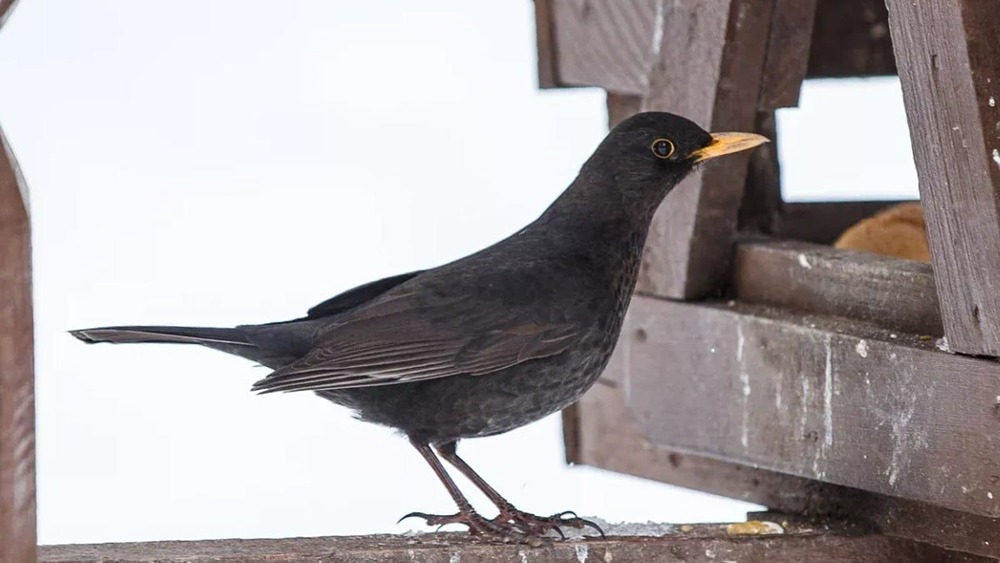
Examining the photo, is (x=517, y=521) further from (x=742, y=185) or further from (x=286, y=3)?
(x=286, y=3)

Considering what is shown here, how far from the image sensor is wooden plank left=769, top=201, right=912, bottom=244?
4771 millimetres

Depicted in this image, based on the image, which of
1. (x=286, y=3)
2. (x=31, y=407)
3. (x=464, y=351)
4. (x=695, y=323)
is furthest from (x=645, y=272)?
(x=286, y=3)

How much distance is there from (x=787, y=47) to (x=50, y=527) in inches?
134

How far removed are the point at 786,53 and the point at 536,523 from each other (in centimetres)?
143

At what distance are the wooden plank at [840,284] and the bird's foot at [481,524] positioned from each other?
100 centimetres

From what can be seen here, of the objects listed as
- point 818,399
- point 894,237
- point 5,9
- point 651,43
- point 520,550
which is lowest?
point 520,550

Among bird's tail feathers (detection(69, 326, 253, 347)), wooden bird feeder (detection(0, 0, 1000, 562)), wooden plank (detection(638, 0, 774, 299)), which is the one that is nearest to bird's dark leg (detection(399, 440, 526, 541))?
wooden bird feeder (detection(0, 0, 1000, 562))

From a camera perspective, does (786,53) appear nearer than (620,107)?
Yes

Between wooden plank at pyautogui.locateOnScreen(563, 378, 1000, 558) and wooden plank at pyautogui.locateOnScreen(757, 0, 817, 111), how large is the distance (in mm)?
1026

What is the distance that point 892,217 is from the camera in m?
4.42

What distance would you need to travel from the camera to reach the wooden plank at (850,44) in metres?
5.05

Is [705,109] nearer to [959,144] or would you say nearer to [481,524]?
[959,144]

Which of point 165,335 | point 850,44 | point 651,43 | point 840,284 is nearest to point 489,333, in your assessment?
point 165,335

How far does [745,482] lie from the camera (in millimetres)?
4391
